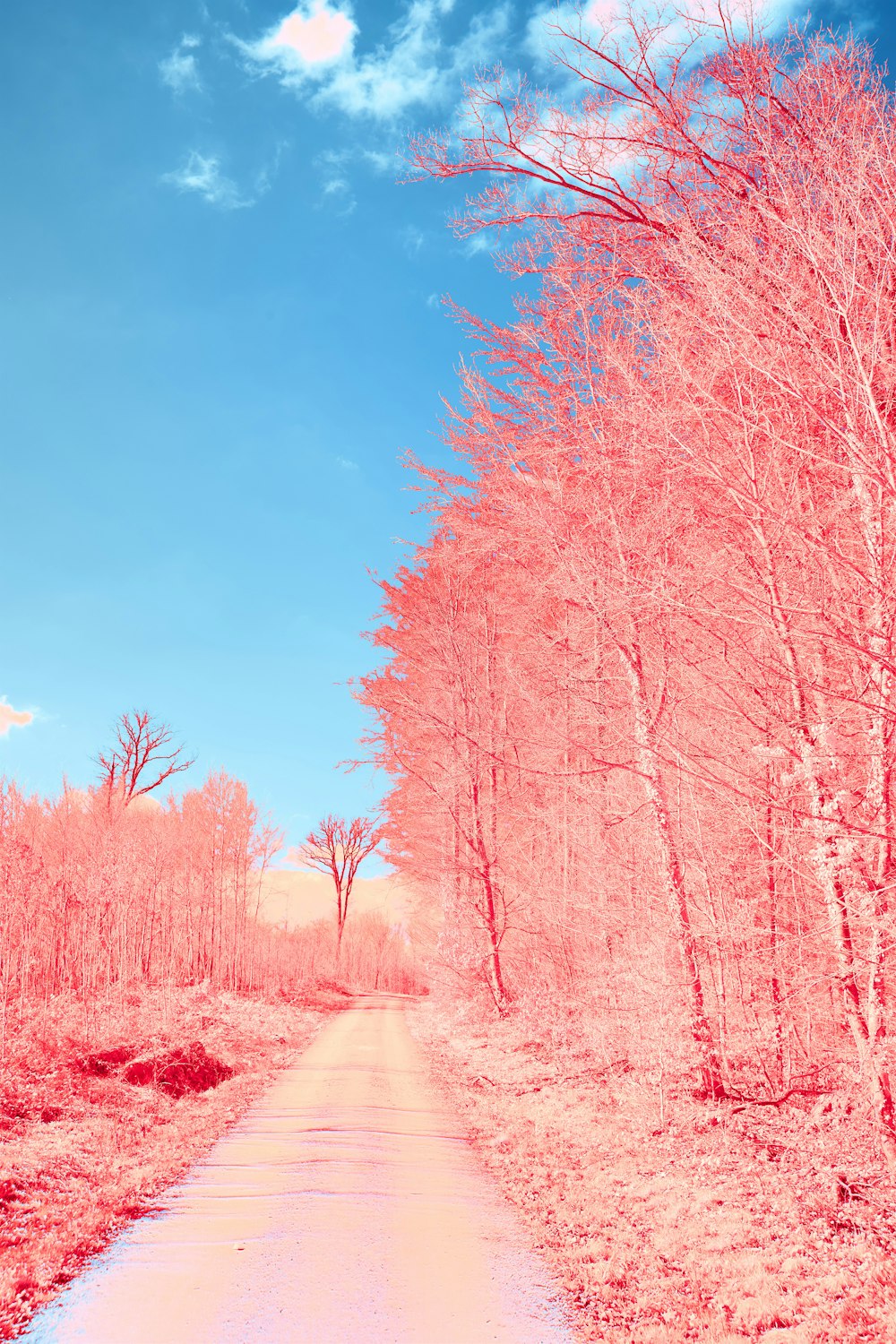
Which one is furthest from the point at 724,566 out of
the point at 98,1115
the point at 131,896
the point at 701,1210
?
the point at 131,896

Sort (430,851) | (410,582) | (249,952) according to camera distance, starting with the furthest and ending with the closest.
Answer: (249,952)
(430,851)
(410,582)

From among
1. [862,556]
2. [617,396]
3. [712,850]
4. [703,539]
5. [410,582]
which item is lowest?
[712,850]

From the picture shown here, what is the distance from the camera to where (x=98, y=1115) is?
7707 millimetres

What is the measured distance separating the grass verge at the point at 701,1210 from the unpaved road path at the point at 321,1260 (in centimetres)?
35

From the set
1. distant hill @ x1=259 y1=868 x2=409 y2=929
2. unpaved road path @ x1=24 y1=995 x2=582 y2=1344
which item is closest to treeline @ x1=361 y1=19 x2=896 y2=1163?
unpaved road path @ x1=24 y1=995 x2=582 y2=1344

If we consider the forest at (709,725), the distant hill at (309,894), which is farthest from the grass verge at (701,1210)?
the distant hill at (309,894)

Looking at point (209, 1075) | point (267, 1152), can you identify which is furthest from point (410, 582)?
point (267, 1152)

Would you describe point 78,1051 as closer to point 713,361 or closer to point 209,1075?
point 209,1075

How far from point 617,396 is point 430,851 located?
1433cm

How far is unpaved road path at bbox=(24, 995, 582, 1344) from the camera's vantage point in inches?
134

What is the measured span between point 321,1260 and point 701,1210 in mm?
2424

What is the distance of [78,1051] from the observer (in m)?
9.56

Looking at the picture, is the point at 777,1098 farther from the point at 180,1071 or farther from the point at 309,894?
the point at 309,894

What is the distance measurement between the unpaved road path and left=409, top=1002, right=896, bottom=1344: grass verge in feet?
1.15
